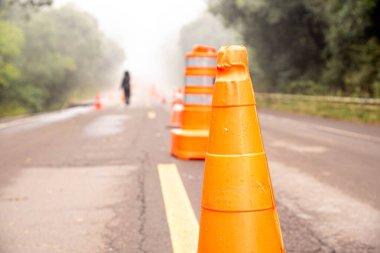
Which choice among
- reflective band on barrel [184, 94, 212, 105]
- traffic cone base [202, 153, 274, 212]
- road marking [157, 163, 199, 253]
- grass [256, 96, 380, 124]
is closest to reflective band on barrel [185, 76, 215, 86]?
reflective band on barrel [184, 94, 212, 105]

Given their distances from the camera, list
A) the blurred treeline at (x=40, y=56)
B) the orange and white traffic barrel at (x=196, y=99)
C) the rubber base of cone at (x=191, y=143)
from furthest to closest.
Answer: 1. the blurred treeline at (x=40, y=56)
2. the orange and white traffic barrel at (x=196, y=99)
3. the rubber base of cone at (x=191, y=143)

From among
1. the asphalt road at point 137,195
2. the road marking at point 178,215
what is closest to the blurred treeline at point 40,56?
the asphalt road at point 137,195

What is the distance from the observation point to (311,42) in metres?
33.4

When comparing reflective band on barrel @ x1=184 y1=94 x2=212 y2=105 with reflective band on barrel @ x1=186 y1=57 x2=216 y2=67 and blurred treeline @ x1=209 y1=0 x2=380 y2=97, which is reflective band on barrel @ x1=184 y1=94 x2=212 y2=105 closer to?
reflective band on barrel @ x1=186 y1=57 x2=216 y2=67

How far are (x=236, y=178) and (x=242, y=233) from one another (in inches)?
11.0

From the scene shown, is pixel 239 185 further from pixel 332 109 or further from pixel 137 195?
pixel 332 109

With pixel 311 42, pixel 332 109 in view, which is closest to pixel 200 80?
pixel 332 109

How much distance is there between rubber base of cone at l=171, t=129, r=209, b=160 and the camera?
7.80 metres

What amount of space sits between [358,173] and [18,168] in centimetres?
450

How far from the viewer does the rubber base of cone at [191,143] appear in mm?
7797

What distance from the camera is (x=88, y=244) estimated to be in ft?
12.8

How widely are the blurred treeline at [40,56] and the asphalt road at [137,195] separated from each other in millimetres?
33627

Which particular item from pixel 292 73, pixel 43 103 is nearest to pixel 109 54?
pixel 43 103

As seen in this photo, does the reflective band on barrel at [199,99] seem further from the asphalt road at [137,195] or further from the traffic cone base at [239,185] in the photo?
the traffic cone base at [239,185]
